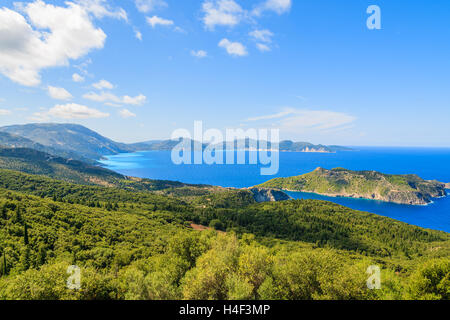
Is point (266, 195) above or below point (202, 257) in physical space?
below

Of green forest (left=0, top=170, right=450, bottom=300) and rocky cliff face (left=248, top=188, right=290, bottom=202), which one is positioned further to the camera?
rocky cliff face (left=248, top=188, right=290, bottom=202)

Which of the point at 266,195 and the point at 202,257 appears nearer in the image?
the point at 202,257

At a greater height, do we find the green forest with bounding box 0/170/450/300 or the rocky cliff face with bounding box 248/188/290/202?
the green forest with bounding box 0/170/450/300

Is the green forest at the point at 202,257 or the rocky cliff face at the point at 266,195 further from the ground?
the green forest at the point at 202,257

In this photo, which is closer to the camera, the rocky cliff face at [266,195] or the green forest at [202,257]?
the green forest at [202,257]

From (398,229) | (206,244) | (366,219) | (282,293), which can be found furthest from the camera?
(366,219)
